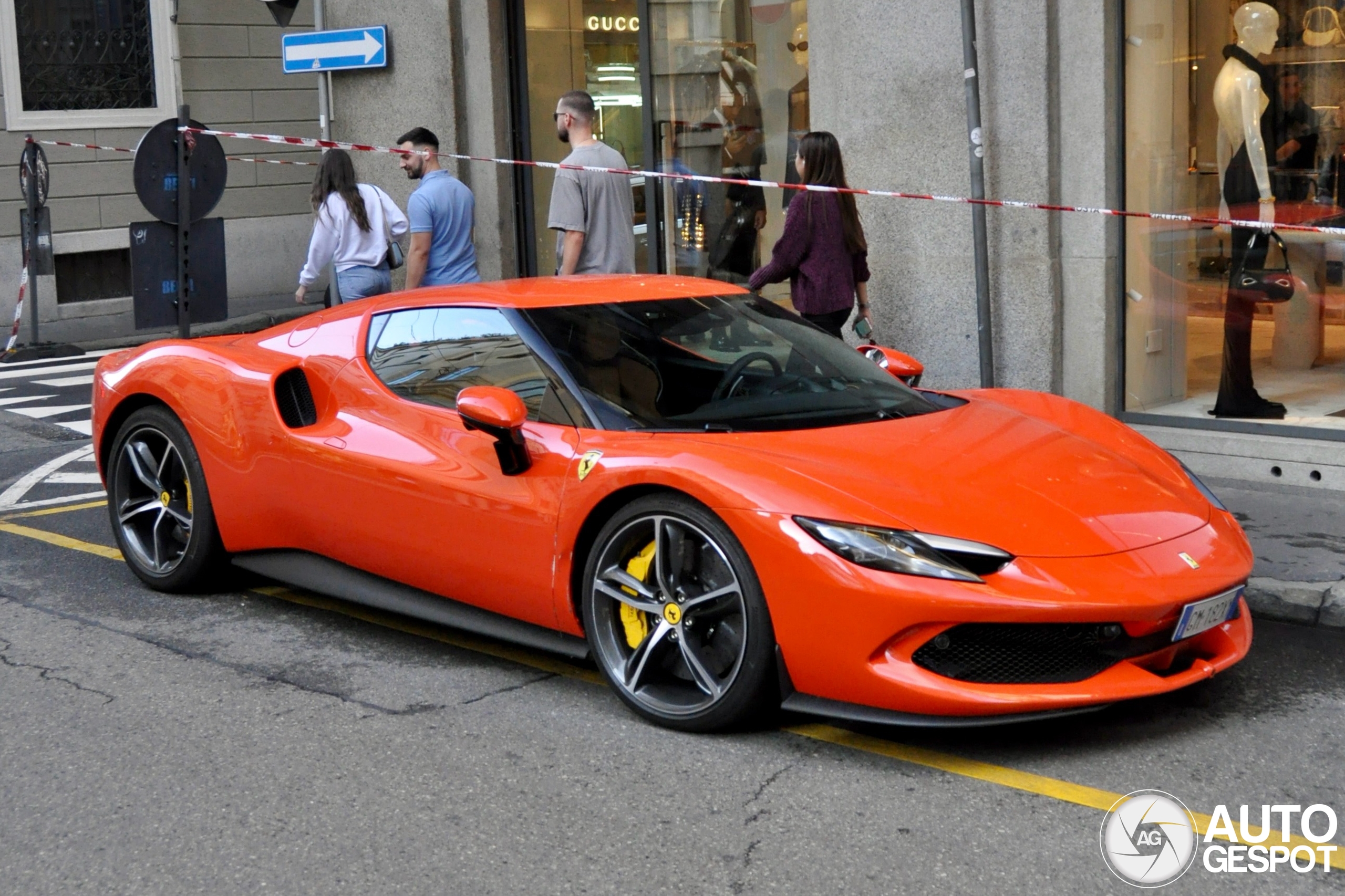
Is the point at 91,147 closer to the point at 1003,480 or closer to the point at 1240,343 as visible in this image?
the point at 1240,343

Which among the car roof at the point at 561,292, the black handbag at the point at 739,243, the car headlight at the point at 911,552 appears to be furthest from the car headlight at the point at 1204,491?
the black handbag at the point at 739,243

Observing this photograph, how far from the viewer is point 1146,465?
16.2 feet

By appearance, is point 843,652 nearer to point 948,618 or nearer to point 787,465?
point 948,618

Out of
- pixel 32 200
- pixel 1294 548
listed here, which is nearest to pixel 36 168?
pixel 32 200

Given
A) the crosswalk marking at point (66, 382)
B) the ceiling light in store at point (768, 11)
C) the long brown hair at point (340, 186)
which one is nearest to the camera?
the long brown hair at point (340, 186)

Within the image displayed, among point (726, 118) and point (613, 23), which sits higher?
point (613, 23)

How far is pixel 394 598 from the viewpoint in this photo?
5270 mm

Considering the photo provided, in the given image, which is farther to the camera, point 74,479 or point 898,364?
point 74,479

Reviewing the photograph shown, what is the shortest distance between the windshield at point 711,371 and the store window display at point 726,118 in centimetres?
566

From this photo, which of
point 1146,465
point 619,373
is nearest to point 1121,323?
point 1146,465

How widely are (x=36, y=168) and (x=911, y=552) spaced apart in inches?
516

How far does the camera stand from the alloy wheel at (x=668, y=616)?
432 centimetres

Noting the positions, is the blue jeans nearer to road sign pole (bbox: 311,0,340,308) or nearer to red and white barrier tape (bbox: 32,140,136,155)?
road sign pole (bbox: 311,0,340,308)

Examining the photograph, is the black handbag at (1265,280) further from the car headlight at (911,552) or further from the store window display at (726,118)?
the car headlight at (911,552)
